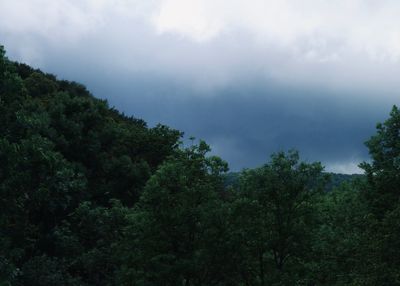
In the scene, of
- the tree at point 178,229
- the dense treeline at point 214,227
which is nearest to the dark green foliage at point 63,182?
the dense treeline at point 214,227

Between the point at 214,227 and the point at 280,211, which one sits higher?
the point at 280,211

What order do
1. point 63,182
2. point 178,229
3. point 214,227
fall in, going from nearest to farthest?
point 214,227 < point 178,229 < point 63,182

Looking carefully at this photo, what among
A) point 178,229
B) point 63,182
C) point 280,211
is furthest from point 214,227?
point 63,182

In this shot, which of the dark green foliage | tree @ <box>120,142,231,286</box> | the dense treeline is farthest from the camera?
tree @ <box>120,142,231,286</box>

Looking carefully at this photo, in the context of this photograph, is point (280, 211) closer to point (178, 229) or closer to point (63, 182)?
point (178, 229)

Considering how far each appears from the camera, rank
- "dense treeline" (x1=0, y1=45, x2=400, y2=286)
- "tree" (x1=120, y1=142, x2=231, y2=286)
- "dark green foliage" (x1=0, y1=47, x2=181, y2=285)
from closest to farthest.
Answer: "dark green foliage" (x1=0, y1=47, x2=181, y2=285), "dense treeline" (x1=0, y1=45, x2=400, y2=286), "tree" (x1=120, y1=142, x2=231, y2=286)

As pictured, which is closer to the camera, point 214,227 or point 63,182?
point 214,227

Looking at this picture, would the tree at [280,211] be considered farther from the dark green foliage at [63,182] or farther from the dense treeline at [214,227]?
the dark green foliage at [63,182]

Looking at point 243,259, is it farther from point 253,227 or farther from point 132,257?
point 132,257

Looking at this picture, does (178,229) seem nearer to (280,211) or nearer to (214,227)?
(214,227)

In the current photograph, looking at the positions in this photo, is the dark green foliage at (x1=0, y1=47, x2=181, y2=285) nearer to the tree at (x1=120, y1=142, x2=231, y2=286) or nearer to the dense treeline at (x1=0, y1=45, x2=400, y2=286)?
the dense treeline at (x1=0, y1=45, x2=400, y2=286)

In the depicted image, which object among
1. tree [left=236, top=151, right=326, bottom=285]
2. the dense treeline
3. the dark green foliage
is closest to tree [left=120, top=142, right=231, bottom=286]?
the dense treeline

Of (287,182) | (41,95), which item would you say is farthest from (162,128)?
(287,182)

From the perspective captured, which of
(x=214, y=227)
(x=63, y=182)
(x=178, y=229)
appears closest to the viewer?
(x=214, y=227)
